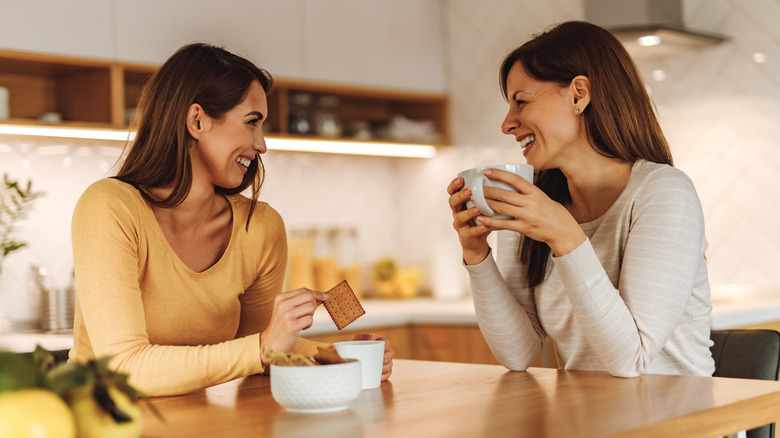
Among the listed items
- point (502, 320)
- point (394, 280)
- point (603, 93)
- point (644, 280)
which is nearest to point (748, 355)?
point (644, 280)

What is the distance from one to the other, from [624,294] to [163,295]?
0.88 m

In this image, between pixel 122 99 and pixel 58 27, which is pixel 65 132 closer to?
pixel 122 99

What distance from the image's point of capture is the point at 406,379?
148cm

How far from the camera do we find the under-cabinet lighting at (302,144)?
295 cm

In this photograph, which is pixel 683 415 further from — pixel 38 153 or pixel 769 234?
pixel 38 153

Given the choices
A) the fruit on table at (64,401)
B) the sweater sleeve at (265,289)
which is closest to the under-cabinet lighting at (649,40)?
the sweater sleeve at (265,289)

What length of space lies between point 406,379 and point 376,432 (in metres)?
0.48

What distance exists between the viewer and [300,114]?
3.64 meters

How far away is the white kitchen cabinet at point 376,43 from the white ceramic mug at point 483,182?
2359 millimetres

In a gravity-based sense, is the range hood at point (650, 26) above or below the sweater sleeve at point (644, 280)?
above

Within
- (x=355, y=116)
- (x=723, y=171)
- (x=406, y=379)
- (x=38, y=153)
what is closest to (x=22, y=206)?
(x=38, y=153)

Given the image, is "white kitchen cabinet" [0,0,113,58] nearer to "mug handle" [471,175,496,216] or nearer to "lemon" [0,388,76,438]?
"mug handle" [471,175,496,216]

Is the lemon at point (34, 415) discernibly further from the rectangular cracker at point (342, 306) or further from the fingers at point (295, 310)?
the rectangular cracker at point (342, 306)

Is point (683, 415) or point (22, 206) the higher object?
point (22, 206)
